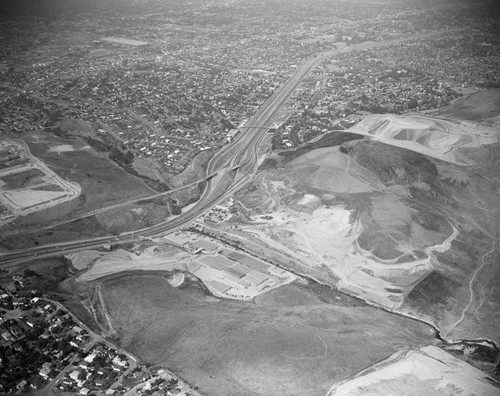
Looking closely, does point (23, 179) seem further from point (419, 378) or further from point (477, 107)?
point (477, 107)

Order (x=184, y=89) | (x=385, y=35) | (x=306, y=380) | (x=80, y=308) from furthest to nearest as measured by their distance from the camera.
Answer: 1. (x=385, y=35)
2. (x=184, y=89)
3. (x=80, y=308)
4. (x=306, y=380)

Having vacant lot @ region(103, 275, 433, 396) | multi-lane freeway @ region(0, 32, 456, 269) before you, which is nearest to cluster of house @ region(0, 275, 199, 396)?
vacant lot @ region(103, 275, 433, 396)

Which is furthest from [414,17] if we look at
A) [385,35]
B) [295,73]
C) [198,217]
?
[198,217]

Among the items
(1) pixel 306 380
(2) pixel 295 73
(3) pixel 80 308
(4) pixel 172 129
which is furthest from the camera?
(2) pixel 295 73

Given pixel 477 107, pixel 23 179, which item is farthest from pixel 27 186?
pixel 477 107

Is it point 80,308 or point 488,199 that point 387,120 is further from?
point 80,308

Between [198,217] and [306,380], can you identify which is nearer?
[306,380]

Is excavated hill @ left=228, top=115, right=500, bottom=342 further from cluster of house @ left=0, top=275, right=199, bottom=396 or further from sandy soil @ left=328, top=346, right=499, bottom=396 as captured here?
cluster of house @ left=0, top=275, right=199, bottom=396

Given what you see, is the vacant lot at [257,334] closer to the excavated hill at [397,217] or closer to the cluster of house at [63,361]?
the cluster of house at [63,361]
